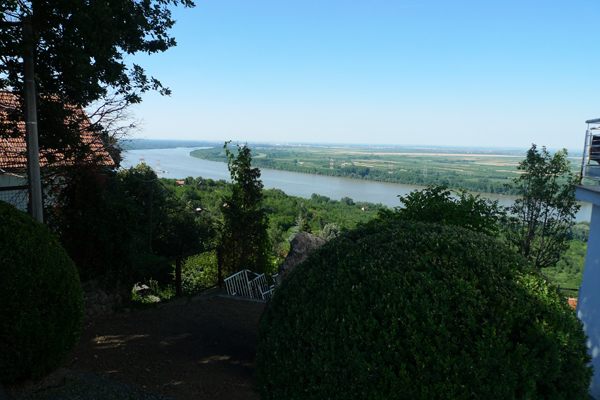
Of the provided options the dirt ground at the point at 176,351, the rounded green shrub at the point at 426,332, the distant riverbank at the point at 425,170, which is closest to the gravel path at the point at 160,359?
the dirt ground at the point at 176,351

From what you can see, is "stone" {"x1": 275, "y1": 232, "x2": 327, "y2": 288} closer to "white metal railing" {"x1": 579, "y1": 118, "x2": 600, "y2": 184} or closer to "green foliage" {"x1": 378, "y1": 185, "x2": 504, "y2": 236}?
"green foliage" {"x1": 378, "y1": 185, "x2": 504, "y2": 236}

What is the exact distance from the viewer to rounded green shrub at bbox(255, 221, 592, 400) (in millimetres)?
2041

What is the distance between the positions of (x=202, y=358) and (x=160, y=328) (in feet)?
3.97

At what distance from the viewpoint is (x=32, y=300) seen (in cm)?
334

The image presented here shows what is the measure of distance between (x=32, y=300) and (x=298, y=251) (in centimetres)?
412

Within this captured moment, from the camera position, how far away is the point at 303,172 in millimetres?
95688

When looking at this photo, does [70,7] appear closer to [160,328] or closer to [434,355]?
[160,328]

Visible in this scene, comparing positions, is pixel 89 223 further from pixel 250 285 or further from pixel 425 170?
pixel 425 170

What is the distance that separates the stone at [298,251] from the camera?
256 inches

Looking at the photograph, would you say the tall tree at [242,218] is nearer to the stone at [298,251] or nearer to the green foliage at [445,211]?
the stone at [298,251]

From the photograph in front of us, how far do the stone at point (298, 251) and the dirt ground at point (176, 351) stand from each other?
106 cm

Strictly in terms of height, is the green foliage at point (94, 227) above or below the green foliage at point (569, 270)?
above

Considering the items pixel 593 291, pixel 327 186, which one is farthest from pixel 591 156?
pixel 327 186

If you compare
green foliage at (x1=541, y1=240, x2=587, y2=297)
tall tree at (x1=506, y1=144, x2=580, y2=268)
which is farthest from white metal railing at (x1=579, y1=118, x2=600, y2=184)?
green foliage at (x1=541, y1=240, x2=587, y2=297)
